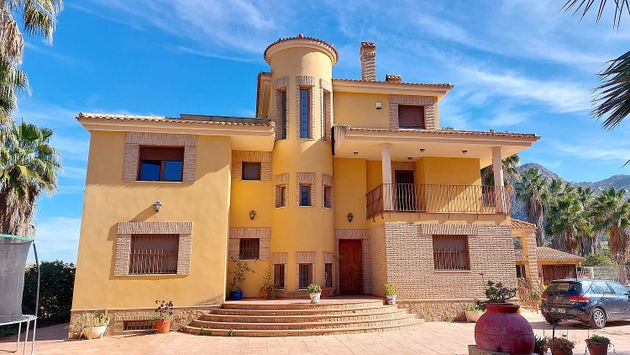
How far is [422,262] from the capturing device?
1354cm

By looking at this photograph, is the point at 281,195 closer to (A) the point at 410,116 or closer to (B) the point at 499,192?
(A) the point at 410,116

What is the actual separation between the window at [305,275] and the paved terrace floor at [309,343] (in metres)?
3.86

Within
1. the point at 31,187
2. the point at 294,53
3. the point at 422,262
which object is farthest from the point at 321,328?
the point at 31,187

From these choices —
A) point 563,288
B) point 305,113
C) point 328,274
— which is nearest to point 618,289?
point 563,288

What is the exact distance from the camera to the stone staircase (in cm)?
1084

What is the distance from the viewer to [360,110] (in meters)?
16.7

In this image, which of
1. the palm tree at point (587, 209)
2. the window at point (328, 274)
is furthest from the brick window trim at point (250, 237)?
the palm tree at point (587, 209)

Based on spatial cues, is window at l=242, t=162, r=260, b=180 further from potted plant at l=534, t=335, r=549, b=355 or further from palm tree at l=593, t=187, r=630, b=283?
palm tree at l=593, t=187, r=630, b=283

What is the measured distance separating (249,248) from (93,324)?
5.47 m

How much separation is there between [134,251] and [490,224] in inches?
476

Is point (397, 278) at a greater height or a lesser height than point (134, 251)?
lesser

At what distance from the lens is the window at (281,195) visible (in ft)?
49.2

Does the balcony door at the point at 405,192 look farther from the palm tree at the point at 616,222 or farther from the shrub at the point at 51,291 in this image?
the palm tree at the point at 616,222

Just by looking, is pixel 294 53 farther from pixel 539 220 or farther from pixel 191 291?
pixel 539 220
